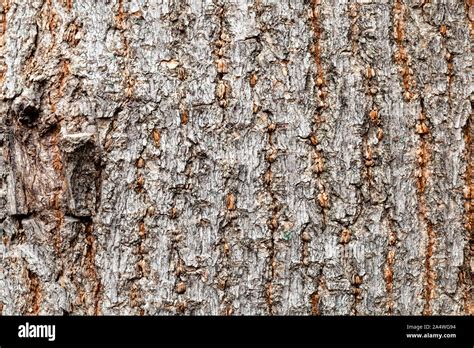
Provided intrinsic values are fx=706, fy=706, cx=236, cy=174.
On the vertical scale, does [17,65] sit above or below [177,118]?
above

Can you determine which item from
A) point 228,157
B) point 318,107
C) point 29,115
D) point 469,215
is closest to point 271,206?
point 228,157

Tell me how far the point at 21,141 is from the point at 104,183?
0.24 metres

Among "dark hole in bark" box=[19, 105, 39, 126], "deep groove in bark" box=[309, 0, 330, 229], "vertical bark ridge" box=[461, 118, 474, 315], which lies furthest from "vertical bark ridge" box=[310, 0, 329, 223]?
"dark hole in bark" box=[19, 105, 39, 126]

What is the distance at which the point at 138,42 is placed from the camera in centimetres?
168

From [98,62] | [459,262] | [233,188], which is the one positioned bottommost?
[459,262]

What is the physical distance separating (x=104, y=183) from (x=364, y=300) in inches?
26.9

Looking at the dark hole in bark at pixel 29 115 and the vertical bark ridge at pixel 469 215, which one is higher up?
the dark hole in bark at pixel 29 115

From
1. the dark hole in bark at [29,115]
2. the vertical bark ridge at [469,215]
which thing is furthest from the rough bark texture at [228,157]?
the vertical bark ridge at [469,215]

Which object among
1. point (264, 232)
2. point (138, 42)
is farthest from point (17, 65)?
point (264, 232)

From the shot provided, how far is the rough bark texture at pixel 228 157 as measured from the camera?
66.0 inches

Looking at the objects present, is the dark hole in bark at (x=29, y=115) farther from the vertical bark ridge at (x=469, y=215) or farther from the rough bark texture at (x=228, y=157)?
the vertical bark ridge at (x=469, y=215)

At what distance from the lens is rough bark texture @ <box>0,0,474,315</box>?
168cm

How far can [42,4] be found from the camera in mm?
1735
